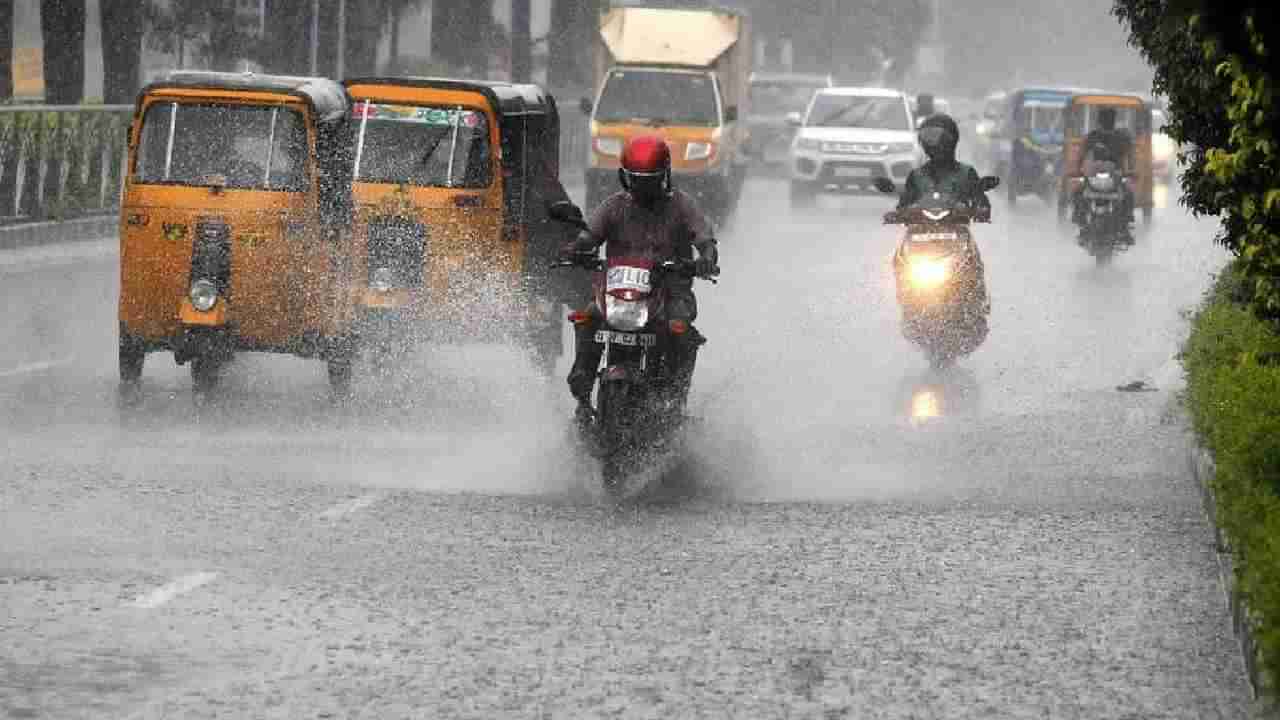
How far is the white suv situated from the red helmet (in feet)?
107

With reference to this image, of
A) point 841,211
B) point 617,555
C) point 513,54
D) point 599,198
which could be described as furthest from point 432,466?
point 513,54

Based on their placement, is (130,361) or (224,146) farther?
(224,146)

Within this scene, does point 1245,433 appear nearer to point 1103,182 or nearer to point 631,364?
point 631,364

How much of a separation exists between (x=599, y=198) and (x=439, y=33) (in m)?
19.6

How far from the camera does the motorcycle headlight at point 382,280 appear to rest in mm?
17734

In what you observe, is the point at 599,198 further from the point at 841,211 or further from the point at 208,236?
the point at 208,236

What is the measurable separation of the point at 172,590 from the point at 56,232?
21872mm

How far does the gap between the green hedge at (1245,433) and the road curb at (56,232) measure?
15.9 metres

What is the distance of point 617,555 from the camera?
35.9 feet

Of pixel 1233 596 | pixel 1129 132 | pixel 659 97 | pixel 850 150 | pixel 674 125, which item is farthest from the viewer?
pixel 850 150

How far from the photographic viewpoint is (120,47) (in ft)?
127

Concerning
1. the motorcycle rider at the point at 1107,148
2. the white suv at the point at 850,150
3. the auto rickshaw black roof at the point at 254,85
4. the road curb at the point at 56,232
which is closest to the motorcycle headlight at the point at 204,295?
the auto rickshaw black roof at the point at 254,85

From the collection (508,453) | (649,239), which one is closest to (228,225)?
(508,453)

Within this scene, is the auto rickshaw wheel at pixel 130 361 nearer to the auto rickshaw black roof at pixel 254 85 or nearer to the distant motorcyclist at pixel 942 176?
the auto rickshaw black roof at pixel 254 85
